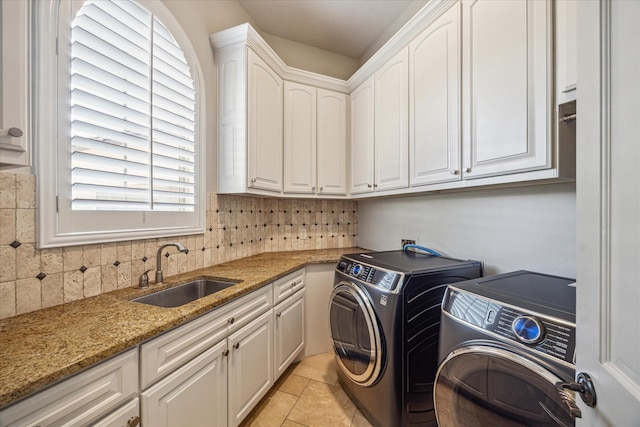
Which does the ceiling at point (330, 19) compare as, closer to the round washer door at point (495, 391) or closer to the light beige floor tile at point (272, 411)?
the round washer door at point (495, 391)

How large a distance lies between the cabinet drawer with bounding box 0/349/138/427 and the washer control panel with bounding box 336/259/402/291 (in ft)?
3.63

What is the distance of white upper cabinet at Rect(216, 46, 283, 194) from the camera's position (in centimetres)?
196

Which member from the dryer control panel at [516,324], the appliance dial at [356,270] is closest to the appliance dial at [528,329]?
the dryer control panel at [516,324]

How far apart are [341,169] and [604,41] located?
2.13 meters

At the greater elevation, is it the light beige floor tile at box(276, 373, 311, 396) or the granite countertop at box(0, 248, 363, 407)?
the granite countertop at box(0, 248, 363, 407)

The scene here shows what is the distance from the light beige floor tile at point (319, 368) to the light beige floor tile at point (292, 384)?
0.05m

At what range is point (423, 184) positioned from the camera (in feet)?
5.73

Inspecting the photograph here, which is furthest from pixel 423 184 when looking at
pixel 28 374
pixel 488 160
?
pixel 28 374

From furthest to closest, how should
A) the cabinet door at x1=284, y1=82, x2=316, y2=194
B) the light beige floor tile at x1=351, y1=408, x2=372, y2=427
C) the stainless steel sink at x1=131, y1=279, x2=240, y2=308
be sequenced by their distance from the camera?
the cabinet door at x1=284, y1=82, x2=316, y2=194, the light beige floor tile at x1=351, y1=408, x2=372, y2=427, the stainless steel sink at x1=131, y1=279, x2=240, y2=308

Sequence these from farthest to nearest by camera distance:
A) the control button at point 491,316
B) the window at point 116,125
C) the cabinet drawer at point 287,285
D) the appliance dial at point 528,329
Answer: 1. the cabinet drawer at point 287,285
2. the window at point 116,125
3. the control button at point 491,316
4. the appliance dial at point 528,329

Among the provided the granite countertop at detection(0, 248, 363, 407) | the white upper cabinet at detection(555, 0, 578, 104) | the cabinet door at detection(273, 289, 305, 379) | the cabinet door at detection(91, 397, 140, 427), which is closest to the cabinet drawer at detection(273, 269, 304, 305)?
the cabinet door at detection(273, 289, 305, 379)

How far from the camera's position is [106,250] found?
1.30 meters

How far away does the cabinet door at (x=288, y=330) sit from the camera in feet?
5.92

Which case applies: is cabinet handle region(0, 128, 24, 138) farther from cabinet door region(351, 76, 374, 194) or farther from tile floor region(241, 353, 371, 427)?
cabinet door region(351, 76, 374, 194)
